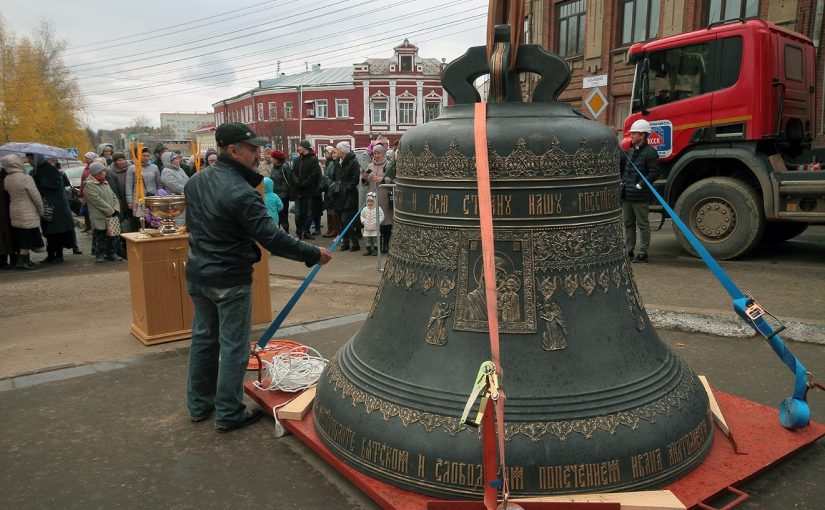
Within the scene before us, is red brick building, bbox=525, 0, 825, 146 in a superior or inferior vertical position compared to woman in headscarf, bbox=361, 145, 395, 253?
superior

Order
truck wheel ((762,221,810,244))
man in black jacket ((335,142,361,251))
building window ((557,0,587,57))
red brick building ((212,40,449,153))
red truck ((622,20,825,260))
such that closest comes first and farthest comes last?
red truck ((622,20,825,260)), truck wheel ((762,221,810,244)), man in black jacket ((335,142,361,251)), building window ((557,0,587,57)), red brick building ((212,40,449,153))

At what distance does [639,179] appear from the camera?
333 inches

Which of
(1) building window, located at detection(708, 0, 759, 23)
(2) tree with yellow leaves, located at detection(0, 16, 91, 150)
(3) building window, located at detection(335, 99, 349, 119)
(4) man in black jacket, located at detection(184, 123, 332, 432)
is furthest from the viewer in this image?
(3) building window, located at detection(335, 99, 349, 119)

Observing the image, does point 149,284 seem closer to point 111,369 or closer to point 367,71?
point 111,369

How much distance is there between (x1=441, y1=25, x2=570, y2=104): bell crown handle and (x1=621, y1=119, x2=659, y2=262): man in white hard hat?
587cm

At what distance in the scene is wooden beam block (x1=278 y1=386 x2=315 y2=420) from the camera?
3.28m

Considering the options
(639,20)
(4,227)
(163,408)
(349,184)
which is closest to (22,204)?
(4,227)

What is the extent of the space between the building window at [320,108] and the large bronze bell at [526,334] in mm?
53138

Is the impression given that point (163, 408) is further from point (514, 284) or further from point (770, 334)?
point (770, 334)

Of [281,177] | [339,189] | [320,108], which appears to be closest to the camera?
[339,189]

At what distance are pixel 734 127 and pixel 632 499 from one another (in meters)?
7.71

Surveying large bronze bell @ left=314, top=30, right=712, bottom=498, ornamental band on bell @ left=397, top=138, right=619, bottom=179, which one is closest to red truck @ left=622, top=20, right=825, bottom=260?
large bronze bell @ left=314, top=30, right=712, bottom=498

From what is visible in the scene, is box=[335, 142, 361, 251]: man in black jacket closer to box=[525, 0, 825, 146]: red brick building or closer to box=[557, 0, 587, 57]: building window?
box=[525, 0, 825, 146]: red brick building

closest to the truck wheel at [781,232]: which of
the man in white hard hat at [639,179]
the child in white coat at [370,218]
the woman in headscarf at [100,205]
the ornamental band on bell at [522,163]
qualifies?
the man in white hard hat at [639,179]
